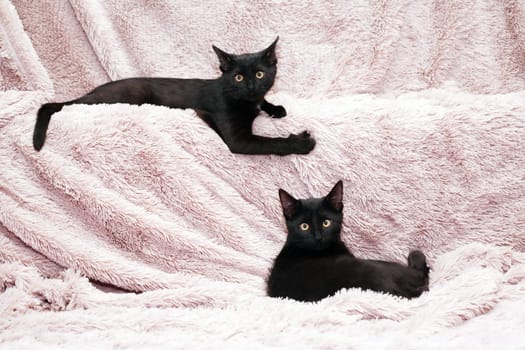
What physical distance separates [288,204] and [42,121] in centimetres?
77

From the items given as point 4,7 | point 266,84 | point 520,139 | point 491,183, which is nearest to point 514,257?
point 491,183

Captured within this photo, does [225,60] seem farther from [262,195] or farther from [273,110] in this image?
[262,195]

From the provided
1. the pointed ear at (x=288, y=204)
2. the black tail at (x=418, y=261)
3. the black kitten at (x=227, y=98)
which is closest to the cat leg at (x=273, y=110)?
the black kitten at (x=227, y=98)

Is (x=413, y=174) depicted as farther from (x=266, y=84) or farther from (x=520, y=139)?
(x=266, y=84)

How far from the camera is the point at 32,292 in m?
1.47

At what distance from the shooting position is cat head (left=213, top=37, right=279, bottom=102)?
178 centimetres

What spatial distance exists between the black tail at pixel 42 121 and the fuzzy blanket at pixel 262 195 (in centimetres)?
2

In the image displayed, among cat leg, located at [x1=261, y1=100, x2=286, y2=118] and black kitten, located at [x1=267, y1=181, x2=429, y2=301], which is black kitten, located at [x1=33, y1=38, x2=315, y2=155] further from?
black kitten, located at [x1=267, y1=181, x2=429, y2=301]

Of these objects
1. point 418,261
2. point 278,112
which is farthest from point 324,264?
point 278,112

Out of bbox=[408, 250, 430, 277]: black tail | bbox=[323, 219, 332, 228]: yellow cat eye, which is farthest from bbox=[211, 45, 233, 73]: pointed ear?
bbox=[408, 250, 430, 277]: black tail

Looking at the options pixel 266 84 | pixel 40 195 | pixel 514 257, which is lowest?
pixel 514 257

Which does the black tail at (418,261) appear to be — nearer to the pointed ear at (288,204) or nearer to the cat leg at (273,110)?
the pointed ear at (288,204)

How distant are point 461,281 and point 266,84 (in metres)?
0.85

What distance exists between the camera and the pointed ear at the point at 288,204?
1.59 meters
